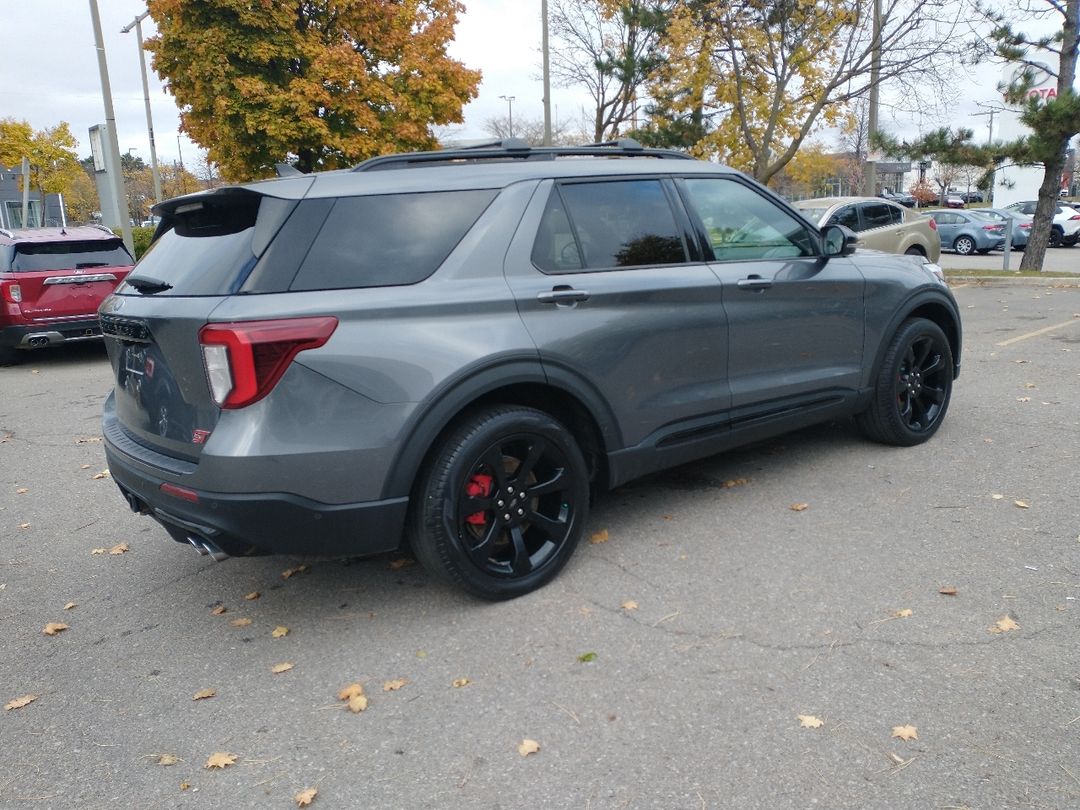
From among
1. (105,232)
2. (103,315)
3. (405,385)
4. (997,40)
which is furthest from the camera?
(997,40)

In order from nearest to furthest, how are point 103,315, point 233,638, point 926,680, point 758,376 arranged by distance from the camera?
point 926,680 → point 233,638 → point 103,315 → point 758,376

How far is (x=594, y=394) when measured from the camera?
3.80 meters

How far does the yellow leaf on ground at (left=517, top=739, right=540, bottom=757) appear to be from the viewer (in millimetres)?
2658

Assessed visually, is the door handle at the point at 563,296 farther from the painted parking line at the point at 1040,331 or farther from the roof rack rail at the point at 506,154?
the painted parking line at the point at 1040,331

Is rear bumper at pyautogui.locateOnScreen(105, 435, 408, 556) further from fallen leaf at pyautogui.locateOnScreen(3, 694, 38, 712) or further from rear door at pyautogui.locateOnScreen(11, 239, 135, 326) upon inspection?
rear door at pyautogui.locateOnScreen(11, 239, 135, 326)

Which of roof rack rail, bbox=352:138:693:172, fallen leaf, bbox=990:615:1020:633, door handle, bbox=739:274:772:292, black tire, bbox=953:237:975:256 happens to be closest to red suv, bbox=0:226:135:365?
roof rack rail, bbox=352:138:693:172

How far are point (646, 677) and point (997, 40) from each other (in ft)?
52.6

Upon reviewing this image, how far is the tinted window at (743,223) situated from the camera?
4.44 m

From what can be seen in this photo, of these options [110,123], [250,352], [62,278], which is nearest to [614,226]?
[250,352]

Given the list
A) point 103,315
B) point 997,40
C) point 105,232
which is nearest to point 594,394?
point 103,315

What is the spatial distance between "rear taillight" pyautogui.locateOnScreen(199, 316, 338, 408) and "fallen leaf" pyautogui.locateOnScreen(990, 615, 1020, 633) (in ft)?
8.76

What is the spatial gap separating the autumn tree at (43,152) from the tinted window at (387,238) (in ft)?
117

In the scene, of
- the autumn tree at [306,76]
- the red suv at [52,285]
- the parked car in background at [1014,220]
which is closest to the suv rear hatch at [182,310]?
the red suv at [52,285]

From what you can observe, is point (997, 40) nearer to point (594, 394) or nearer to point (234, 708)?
point (594, 394)
